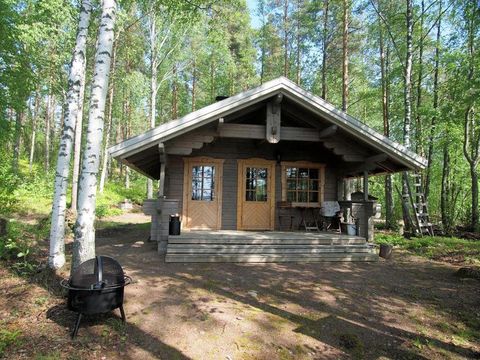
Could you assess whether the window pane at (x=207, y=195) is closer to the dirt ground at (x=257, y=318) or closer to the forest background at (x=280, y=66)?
the dirt ground at (x=257, y=318)

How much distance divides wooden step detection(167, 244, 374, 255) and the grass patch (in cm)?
199

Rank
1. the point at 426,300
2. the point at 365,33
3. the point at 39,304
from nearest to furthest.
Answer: the point at 39,304 < the point at 426,300 < the point at 365,33

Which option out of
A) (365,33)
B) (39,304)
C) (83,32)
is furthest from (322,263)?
(365,33)

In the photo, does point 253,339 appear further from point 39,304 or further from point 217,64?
point 217,64

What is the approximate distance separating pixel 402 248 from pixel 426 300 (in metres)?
4.60

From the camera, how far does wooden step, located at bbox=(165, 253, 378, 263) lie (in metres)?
6.66

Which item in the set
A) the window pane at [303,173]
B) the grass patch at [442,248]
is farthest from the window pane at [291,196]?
the grass patch at [442,248]

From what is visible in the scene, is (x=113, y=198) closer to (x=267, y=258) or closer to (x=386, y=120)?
(x=267, y=258)

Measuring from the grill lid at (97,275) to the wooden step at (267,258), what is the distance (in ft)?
9.99

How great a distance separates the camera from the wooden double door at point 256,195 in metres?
9.27

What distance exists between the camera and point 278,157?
9.31 metres

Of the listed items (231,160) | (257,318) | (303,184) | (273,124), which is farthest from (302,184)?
(257,318)

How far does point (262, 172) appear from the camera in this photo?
948 centimetres

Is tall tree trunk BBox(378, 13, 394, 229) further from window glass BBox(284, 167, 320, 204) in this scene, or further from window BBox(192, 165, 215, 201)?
window BBox(192, 165, 215, 201)
